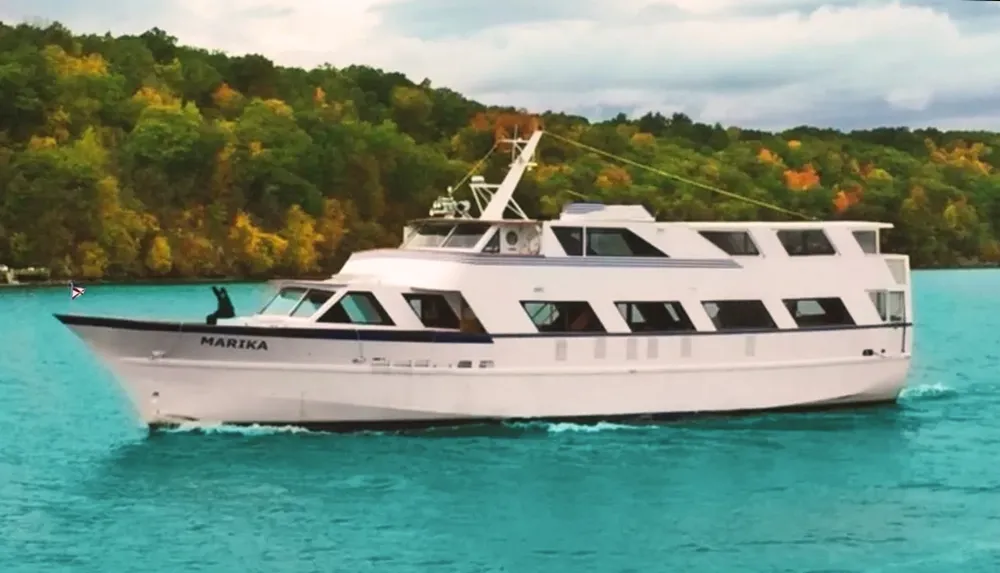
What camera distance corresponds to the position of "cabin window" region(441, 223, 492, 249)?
2358 cm

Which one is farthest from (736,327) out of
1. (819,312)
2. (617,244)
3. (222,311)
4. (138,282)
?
(138,282)

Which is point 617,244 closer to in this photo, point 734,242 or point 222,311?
point 734,242

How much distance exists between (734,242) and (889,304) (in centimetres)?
318

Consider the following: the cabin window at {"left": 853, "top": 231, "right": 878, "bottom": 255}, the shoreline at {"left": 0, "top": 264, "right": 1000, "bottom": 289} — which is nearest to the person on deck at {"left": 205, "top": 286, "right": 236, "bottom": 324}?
the cabin window at {"left": 853, "top": 231, "right": 878, "bottom": 255}

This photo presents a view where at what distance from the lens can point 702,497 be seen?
64.5ft

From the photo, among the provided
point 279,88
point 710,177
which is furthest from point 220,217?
point 710,177

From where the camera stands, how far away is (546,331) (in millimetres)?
23016

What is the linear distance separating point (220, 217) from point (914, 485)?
61112mm

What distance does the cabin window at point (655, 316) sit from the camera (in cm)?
2355

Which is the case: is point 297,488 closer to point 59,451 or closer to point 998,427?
point 59,451

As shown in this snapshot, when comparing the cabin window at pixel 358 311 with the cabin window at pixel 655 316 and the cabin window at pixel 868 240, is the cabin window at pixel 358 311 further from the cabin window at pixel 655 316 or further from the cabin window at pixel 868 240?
the cabin window at pixel 868 240

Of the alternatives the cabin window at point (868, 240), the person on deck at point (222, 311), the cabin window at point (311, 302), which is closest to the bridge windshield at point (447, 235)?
the cabin window at point (311, 302)

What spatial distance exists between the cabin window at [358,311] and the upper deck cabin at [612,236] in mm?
1601

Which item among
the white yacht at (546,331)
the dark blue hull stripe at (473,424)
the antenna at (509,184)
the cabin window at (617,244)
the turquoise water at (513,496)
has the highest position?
the antenna at (509,184)
